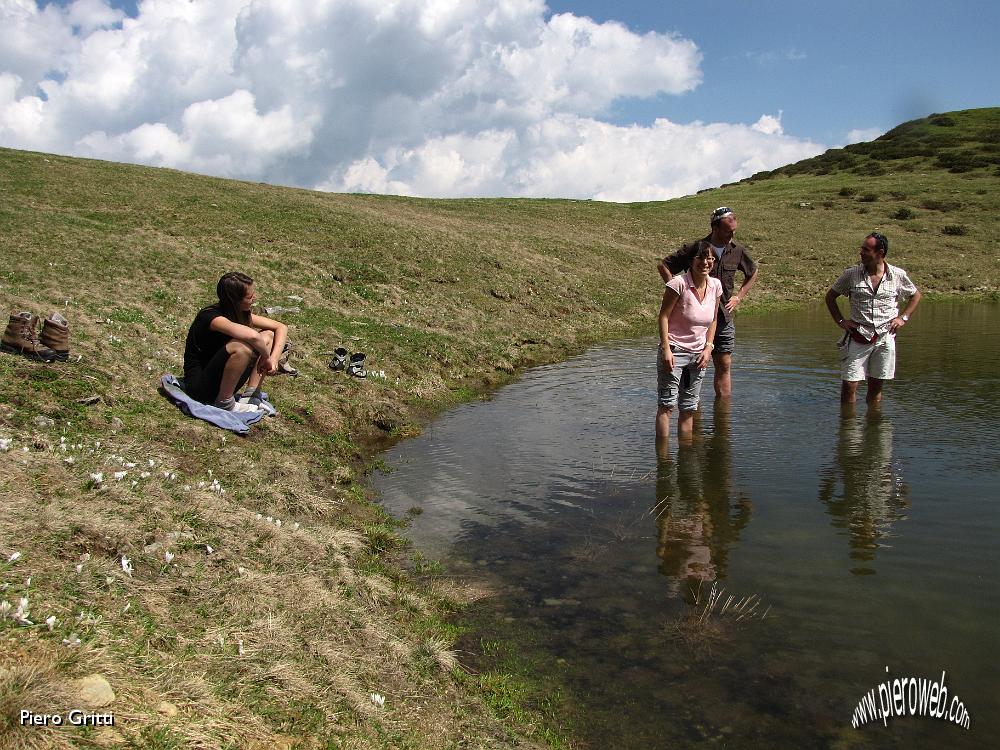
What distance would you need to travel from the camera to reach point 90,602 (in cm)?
419

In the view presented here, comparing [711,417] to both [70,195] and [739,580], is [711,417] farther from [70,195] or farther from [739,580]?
[70,195]

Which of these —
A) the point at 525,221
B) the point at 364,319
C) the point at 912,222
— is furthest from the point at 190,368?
the point at 912,222

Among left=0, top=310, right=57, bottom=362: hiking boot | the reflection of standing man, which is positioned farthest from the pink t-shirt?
left=0, top=310, right=57, bottom=362: hiking boot

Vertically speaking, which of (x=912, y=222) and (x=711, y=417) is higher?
(x=912, y=222)

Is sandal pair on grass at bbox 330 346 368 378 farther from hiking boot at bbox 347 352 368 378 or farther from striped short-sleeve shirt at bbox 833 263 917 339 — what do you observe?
striped short-sleeve shirt at bbox 833 263 917 339

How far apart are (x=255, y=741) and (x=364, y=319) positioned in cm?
1379

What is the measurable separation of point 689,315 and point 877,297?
322cm

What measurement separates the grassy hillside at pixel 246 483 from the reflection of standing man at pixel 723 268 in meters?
4.62

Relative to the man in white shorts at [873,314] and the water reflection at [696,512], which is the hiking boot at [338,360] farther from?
the man in white shorts at [873,314]

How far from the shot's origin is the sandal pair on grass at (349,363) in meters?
12.2

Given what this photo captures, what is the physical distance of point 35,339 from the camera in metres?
8.58

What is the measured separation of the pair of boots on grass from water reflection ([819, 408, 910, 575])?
29.1 ft

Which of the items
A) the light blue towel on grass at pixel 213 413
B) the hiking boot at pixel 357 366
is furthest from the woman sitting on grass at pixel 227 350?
the hiking boot at pixel 357 366

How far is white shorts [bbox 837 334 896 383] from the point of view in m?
10.1
